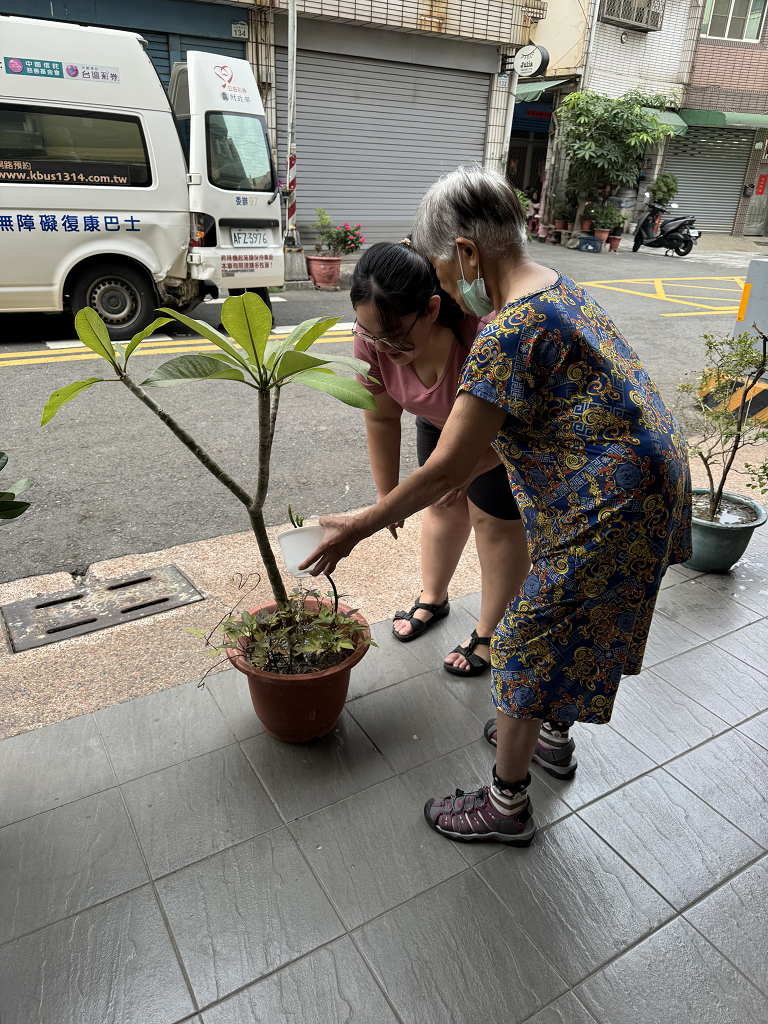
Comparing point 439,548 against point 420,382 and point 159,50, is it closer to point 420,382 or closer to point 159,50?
point 420,382

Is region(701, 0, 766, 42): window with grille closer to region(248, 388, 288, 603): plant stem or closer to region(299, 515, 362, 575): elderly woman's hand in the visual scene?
region(248, 388, 288, 603): plant stem

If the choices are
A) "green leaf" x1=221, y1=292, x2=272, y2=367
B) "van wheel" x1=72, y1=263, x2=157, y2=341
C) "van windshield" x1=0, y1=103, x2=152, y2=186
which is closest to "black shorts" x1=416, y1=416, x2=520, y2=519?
"green leaf" x1=221, y1=292, x2=272, y2=367

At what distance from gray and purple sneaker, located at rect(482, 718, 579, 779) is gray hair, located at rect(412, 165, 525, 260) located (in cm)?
134

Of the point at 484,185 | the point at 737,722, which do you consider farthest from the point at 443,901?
the point at 484,185

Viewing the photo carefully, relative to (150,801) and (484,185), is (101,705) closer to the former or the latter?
(150,801)

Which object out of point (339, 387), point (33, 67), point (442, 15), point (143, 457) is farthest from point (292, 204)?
point (339, 387)

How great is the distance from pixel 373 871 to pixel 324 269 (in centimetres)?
963

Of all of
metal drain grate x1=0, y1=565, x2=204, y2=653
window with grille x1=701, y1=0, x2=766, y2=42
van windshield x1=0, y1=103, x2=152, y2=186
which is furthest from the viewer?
window with grille x1=701, y1=0, x2=766, y2=42

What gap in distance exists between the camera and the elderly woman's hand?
174 centimetres

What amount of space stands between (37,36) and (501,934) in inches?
278

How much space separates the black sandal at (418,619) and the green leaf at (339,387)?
127 cm

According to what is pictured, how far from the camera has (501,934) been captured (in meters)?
1.67

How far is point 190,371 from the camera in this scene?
65.7 inches

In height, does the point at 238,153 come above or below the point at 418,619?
above
